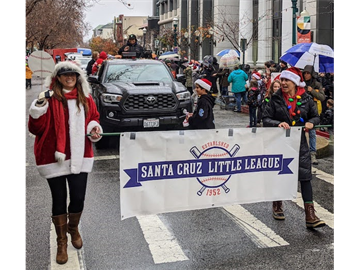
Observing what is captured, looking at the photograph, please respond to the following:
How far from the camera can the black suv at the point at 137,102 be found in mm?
11148

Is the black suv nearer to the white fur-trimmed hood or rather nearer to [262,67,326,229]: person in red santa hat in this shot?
[262,67,326,229]: person in red santa hat

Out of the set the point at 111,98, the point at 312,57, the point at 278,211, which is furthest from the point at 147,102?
the point at 278,211

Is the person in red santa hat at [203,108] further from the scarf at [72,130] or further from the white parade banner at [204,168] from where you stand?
the scarf at [72,130]

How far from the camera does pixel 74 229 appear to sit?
5.11 meters

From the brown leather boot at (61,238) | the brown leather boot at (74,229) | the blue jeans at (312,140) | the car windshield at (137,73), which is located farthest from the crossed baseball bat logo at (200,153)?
the car windshield at (137,73)

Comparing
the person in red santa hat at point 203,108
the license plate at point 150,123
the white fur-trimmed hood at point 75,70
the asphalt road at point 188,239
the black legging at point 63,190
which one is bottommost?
the asphalt road at point 188,239

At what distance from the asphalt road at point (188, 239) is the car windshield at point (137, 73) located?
521cm

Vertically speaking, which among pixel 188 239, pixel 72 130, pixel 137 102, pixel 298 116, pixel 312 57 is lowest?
pixel 188 239

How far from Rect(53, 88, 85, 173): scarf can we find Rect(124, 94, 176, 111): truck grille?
20.4 ft

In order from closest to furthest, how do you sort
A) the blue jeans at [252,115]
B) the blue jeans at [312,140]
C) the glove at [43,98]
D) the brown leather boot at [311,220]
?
the glove at [43,98] < the brown leather boot at [311,220] < the blue jeans at [312,140] < the blue jeans at [252,115]

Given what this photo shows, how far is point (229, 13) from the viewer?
43.8m

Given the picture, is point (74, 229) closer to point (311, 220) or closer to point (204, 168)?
point (204, 168)

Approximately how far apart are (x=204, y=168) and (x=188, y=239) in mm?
834
